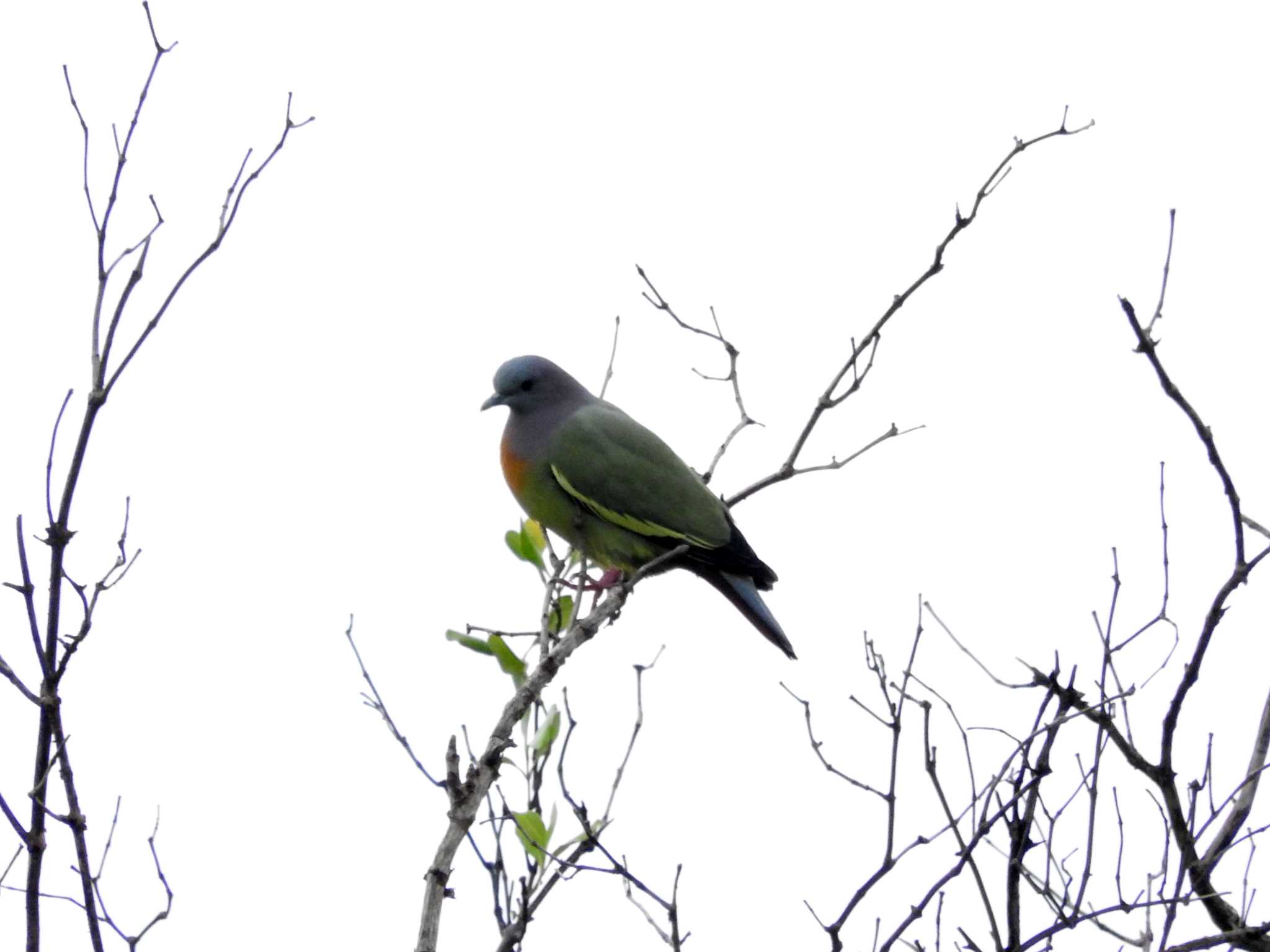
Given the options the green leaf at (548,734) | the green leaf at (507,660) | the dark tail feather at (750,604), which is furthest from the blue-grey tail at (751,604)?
the green leaf at (548,734)

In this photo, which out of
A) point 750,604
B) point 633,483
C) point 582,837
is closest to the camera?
point 582,837

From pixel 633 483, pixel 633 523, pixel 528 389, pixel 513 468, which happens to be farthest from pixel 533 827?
pixel 528 389

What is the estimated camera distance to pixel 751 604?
700 centimetres

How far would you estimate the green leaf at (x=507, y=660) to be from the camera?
464cm

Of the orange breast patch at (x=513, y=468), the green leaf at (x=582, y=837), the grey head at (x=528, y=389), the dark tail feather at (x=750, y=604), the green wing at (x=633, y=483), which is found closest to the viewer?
the green leaf at (x=582, y=837)

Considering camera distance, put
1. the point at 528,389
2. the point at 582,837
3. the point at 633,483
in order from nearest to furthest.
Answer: the point at 582,837 < the point at 633,483 < the point at 528,389

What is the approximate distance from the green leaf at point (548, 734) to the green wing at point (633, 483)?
2.76 meters

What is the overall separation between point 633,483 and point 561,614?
2000mm

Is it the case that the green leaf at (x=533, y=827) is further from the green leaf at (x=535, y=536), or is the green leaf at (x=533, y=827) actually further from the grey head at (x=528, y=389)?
the grey head at (x=528, y=389)

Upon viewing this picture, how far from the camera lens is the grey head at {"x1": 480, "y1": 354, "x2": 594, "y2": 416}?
7566 mm

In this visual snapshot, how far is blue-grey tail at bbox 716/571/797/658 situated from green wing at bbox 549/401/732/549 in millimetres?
197

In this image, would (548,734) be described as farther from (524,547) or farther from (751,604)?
(751,604)

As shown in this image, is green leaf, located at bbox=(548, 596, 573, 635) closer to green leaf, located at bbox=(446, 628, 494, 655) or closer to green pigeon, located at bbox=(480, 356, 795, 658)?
green leaf, located at bbox=(446, 628, 494, 655)

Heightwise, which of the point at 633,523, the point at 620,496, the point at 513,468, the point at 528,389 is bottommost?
the point at 633,523
